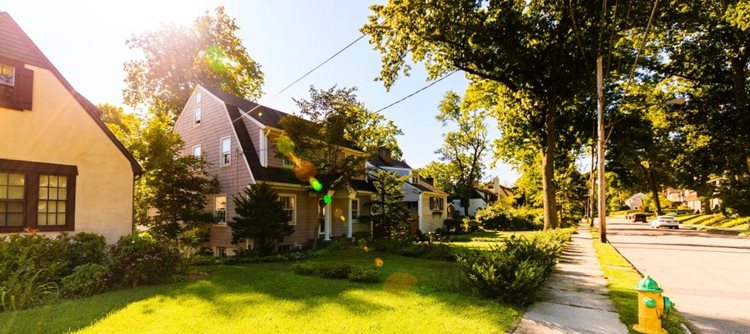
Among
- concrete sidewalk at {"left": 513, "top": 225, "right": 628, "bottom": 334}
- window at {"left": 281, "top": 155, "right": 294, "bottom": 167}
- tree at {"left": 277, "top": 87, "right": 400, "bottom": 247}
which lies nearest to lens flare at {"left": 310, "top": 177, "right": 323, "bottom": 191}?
tree at {"left": 277, "top": 87, "right": 400, "bottom": 247}

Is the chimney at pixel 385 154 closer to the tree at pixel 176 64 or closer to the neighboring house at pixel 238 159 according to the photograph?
the tree at pixel 176 64

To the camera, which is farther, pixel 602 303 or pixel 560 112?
pixel 560 112

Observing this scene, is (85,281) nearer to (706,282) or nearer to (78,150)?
(78,150)

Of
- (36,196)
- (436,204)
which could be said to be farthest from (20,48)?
(436,204)

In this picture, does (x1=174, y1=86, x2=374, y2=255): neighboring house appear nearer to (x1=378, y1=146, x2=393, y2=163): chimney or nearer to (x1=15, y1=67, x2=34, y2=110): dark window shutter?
(x1=15, y1=67, x2=34, y2=110): dark window shutter

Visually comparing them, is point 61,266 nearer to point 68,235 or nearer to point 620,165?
point 68,235

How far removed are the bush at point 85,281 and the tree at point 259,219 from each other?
19.9ft

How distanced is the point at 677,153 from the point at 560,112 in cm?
1680

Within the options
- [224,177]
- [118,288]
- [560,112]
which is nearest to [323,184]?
[224,177]

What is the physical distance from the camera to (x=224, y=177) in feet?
56.7

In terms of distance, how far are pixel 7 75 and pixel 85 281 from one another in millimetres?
6227

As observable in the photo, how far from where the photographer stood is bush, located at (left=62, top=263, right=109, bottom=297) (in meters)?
7.67

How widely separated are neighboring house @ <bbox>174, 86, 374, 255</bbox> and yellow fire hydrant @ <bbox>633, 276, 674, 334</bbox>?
1308cm

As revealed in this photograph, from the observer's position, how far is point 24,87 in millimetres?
9656
